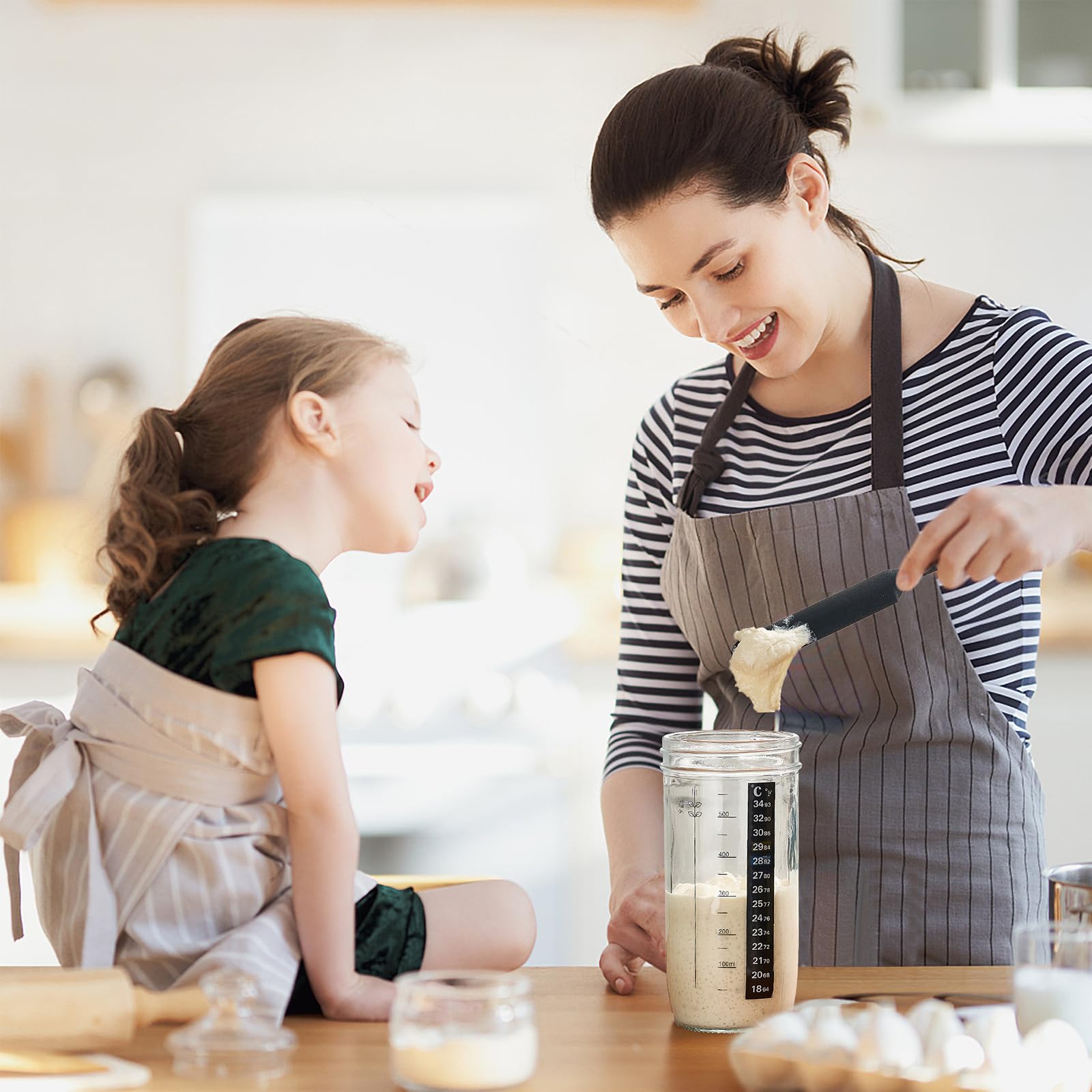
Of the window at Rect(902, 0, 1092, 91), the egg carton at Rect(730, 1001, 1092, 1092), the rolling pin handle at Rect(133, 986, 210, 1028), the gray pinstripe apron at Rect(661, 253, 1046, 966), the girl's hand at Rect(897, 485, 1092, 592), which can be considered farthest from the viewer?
the window at Rect(902, 0, 1092, 91)

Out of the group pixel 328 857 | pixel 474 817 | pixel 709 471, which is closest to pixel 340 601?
pixel 474 817

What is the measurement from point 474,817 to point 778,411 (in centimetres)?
158

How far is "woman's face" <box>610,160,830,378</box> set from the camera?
3.75 ft

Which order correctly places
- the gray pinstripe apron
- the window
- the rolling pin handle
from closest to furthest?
1. the rolling pin handle
2. the gray pinstripe apron
3. the window

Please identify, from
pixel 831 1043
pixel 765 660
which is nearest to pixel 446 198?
pixel 765 660

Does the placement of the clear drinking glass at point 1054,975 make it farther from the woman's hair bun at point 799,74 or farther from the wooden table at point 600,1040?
the woman's hair bun at point 799,74

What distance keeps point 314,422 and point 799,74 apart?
0.58 meters

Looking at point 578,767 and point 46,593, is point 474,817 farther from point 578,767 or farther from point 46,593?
point 46,593

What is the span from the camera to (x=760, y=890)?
0.82 meters

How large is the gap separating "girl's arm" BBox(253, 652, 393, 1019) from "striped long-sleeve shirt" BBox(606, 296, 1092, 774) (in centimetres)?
47

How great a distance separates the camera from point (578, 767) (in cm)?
273

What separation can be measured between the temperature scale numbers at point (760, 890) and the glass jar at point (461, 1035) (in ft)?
0.55

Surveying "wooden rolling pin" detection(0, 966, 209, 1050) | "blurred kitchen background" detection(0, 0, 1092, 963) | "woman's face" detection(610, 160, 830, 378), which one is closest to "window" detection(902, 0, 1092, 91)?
"blurred kitchen background" detection(0, 0, 1092, 963)

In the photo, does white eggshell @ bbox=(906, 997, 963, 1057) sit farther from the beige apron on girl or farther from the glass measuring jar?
the beige apron on girl
